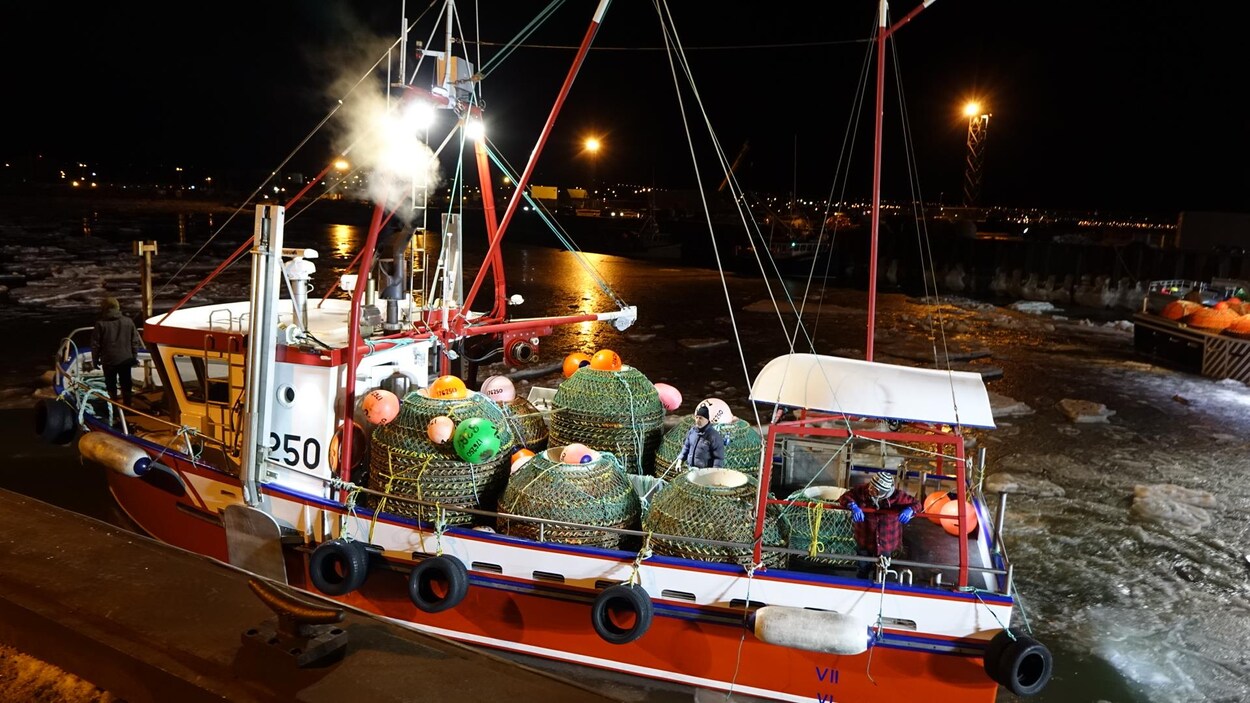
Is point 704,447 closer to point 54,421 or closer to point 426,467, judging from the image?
point 426,467

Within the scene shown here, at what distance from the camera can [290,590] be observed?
12.4ft

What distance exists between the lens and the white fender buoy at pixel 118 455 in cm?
810

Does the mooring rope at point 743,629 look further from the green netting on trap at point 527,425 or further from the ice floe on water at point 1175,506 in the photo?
the ice floe on water at point 1175,506

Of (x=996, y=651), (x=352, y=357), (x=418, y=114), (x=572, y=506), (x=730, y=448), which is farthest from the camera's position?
(x=418, y=114)

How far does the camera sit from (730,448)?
315 inches

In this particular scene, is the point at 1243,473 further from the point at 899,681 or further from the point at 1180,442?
the point at 899,681

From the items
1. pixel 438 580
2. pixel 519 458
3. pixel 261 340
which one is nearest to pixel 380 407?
pixel 261 340

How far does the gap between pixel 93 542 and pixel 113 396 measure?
27.2ft

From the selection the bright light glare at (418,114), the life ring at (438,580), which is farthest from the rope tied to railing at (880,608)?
the bright light glare at (418,114)

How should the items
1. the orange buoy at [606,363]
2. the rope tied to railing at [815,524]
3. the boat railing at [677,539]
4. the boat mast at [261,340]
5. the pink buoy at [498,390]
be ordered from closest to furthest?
the boat railing at [677,539]
the rope tied to railing at [815,524]
the boat mast at [261,340]
the orange buoy at [606,363]
the pink buoy at [498,390]

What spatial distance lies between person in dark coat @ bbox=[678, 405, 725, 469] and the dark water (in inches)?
57.8

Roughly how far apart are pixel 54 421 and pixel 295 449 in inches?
161

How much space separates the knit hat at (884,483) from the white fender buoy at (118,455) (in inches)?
Answer: 279

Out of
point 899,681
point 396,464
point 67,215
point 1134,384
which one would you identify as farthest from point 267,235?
point 67,215
